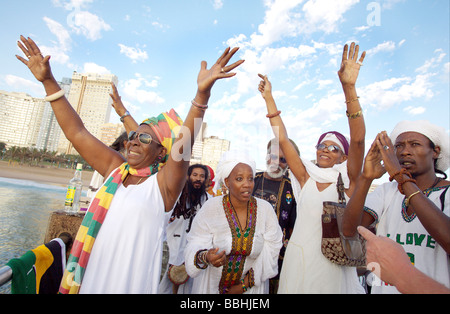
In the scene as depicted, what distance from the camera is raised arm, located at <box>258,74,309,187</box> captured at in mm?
2605

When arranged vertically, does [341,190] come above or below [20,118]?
below

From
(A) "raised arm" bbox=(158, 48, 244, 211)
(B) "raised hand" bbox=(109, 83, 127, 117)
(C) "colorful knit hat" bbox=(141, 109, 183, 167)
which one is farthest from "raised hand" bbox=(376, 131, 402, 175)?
(B) "raised hand" bbox=(109, 83, 127, 117)

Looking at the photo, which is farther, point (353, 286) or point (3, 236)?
point (3, 236)

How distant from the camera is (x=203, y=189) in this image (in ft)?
13.7

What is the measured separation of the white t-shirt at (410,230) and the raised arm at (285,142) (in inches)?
26.4

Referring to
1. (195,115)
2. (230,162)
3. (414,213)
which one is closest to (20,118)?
(230,162)

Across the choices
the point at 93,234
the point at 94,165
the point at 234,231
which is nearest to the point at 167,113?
the point at 94,165

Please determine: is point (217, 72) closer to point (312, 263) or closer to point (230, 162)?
point (230, 162)

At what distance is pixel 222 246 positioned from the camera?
8.05ft

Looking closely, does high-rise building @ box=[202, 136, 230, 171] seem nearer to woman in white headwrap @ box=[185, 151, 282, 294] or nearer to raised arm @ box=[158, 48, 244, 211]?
woman in white headwrap @ box=[185, 151, 282, 294]

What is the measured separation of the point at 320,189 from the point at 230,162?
102 centimetres

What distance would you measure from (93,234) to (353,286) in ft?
7.26
